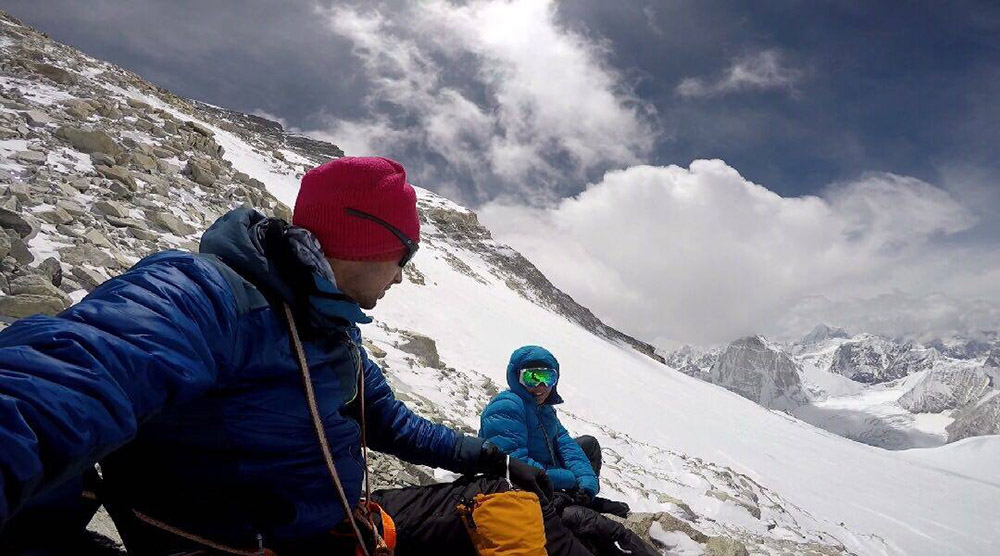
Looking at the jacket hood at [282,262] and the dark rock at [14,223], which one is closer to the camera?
the jacket hood at [282,262]

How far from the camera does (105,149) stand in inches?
468

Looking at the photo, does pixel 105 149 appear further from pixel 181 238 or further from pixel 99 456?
pixel 99 456

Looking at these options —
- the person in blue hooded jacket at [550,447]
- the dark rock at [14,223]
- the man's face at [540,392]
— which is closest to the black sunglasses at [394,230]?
the person in blue hooded jacket at [550,447]

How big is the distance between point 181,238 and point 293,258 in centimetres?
1024

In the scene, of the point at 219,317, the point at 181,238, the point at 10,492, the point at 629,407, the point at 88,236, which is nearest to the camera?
the point at 10,492

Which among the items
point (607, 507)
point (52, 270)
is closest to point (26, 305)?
point (52, 270)

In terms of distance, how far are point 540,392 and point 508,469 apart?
6.16 feet

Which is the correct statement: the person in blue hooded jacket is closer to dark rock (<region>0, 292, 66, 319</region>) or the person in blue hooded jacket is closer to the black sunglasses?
the black sunglasses

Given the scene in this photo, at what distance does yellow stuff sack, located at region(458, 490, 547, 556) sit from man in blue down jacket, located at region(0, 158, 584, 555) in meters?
0.88

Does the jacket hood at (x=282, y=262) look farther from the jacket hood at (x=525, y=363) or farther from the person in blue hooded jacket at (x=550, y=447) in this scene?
the jacket hood at (x=525, y=363)

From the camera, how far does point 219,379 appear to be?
1603 mm

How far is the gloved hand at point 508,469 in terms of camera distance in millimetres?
3410

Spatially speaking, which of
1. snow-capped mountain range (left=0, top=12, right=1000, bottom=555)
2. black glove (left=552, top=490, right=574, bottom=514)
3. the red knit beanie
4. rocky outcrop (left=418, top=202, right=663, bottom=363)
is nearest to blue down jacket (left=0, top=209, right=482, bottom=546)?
the red knit beanie

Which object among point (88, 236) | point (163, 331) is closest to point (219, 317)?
point (163, 331)
